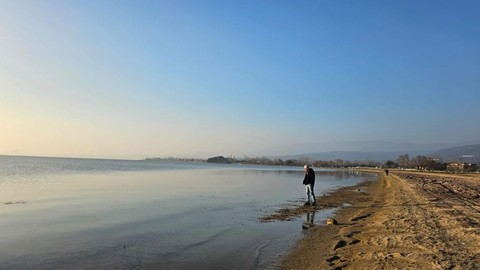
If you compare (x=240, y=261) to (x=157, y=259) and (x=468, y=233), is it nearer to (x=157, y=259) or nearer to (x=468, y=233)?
(x=157, y=259)

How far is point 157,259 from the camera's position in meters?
10.4

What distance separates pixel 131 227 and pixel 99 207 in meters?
6.65

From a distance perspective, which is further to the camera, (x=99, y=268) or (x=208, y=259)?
(x=208, y=259)

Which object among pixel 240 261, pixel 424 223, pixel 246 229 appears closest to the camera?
Result: pixel 240 261

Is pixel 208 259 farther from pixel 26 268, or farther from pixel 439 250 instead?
pixel 439 250

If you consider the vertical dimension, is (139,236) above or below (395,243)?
below

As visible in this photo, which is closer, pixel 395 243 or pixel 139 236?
pixel 395 243

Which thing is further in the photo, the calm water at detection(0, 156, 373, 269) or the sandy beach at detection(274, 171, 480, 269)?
the calm water at detection(0, 156, 373, 269)

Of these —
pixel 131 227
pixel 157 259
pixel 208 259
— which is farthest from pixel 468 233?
pixel 131 227

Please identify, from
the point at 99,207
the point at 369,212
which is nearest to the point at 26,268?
the point at 99,207

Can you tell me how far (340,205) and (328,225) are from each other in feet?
25.4

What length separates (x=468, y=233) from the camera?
11.3 meters

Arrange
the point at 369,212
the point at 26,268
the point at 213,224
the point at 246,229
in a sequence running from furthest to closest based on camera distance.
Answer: the point at 369,212 < the point at 213,224 < the point at 246,229 < the point at 26,268

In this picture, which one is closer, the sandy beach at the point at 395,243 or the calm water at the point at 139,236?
the sandy beach at the point at 395,243
